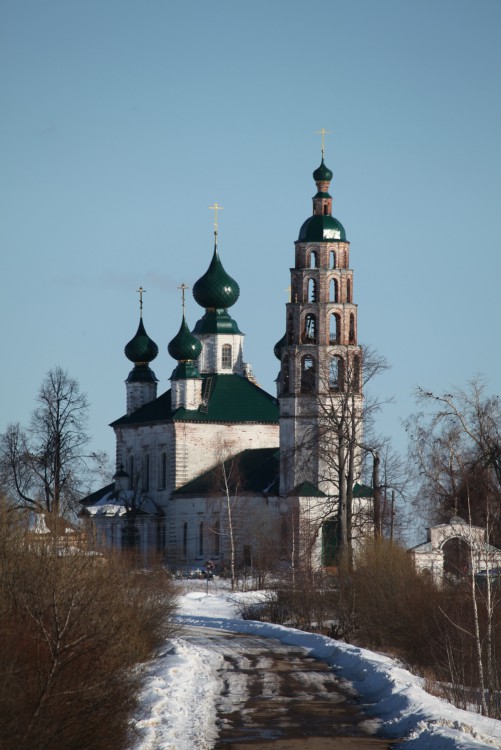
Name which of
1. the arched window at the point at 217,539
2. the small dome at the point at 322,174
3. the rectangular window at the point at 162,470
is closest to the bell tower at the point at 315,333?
the small dome at the point at 322,174

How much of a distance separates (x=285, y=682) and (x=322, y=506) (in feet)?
120

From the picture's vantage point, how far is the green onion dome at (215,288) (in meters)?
73.4

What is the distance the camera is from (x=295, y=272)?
202 feet

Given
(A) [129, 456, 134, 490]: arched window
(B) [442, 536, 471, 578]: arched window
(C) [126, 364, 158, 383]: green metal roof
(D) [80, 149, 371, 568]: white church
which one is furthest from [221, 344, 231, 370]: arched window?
(B) [442, 536, 471, 578]: arched window

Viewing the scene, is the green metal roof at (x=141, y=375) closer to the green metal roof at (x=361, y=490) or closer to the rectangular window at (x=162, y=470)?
the rectangular window at (x=162, y=470)

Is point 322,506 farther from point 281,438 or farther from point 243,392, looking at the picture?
point 243,392

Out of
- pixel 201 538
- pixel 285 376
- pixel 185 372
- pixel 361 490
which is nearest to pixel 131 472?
pixel 185 372

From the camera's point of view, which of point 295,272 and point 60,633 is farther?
point 295,272

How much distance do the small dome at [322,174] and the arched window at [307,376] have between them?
265 inches

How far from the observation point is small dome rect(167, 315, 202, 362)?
70.3 metres

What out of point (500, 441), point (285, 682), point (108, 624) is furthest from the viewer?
point (500, 441)

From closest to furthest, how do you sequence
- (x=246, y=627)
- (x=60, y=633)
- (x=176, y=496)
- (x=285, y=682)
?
(x=60, y=633) → (x=285, y=682) → (x=246, y=627) → (x=176, y=496)

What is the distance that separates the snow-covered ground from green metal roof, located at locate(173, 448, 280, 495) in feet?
111

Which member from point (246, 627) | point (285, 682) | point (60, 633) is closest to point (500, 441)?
point (246, 627)
